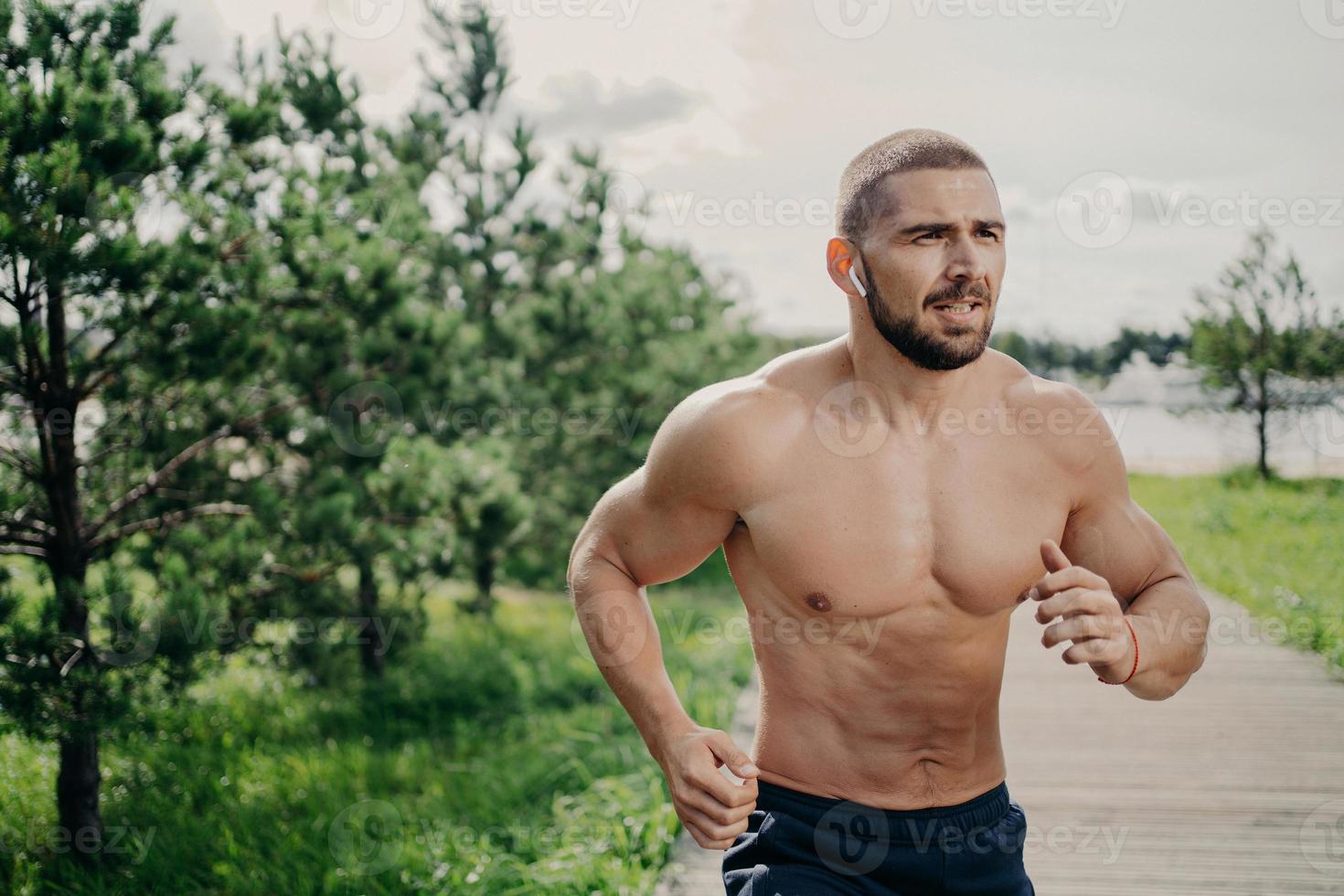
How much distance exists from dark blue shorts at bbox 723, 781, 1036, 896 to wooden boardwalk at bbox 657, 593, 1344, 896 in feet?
5.46

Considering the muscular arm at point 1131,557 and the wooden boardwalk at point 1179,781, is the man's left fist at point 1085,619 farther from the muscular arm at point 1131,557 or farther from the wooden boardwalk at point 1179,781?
the wooden boardwalk at point 1179,781

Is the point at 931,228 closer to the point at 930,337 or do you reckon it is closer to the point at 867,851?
the point at 930,337

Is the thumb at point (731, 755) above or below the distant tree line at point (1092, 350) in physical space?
below

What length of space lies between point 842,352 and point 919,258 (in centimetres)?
33

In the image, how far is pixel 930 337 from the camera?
180 cm

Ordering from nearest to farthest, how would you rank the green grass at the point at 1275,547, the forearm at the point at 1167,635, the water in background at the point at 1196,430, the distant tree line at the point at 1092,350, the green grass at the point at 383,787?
1. the forearm at the point at 1167,635
2. the green grass at the point at 383,787
3. the green grass at the point at 1275,547
4. the water in background at the point at 1196,430
5. the distant tree line at the point at 1092,350

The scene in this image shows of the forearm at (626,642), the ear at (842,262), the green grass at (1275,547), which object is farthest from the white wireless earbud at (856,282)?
the green grass at (1275,547)

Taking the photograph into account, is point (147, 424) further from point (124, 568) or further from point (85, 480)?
point (124, 568)

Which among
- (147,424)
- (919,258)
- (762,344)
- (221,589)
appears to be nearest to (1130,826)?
(919,258)

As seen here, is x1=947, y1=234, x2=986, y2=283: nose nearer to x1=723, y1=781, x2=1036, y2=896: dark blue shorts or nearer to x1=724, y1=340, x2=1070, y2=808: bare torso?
x1=724, y1=340, x2=1070, y2=808: bare torso

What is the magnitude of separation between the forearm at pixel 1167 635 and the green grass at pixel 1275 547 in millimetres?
5275

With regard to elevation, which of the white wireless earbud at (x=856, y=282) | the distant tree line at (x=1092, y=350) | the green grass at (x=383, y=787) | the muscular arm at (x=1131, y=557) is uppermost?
the distant tree line at (x=1092, y=350)

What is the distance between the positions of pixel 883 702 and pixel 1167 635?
20.2 inches

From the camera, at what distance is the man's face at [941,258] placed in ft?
5.75
